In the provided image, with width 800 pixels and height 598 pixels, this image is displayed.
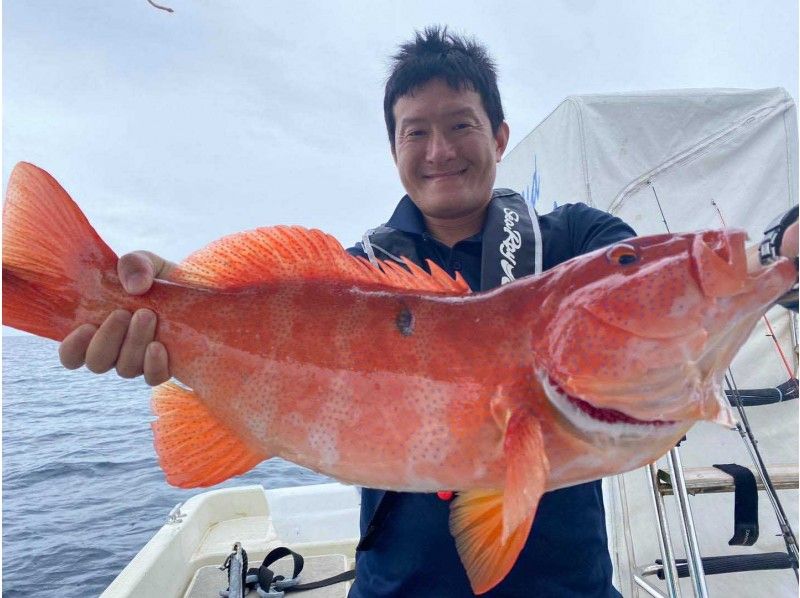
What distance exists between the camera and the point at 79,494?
36.9 ft

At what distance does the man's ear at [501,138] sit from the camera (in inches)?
114

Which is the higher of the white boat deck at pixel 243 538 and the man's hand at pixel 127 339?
the man's hand at pixel 127 339

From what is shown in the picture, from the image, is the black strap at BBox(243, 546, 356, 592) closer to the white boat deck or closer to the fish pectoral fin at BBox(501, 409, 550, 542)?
the white boat deck

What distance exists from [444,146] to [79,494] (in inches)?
481

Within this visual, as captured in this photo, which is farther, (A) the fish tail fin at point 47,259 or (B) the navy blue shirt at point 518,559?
(B) the navy blue shirt at point 518,559

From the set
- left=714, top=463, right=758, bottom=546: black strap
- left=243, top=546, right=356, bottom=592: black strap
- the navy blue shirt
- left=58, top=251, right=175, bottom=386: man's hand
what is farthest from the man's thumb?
left=714, top=463, right=758, bottom=546: black strap

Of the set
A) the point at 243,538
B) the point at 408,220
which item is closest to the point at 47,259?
the point at 408,220

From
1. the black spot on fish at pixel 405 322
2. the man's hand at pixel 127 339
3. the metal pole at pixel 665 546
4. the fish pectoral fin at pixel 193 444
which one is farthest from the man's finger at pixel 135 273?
the metal pole at pixel 665 546

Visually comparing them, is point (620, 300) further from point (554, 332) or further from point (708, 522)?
point (708, 522)

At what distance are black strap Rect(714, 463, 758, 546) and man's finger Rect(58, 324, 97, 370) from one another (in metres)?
3.62

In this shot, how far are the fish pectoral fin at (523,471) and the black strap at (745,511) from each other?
8.47 ft

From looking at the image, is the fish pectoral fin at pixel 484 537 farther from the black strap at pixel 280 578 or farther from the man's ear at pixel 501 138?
the black strap at pixel 280 578

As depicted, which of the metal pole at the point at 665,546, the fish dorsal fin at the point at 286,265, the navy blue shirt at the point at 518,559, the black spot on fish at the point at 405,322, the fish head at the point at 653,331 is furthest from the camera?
the metal pole at the point at 665,546

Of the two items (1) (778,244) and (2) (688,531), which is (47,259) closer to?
(1) (778,244)
